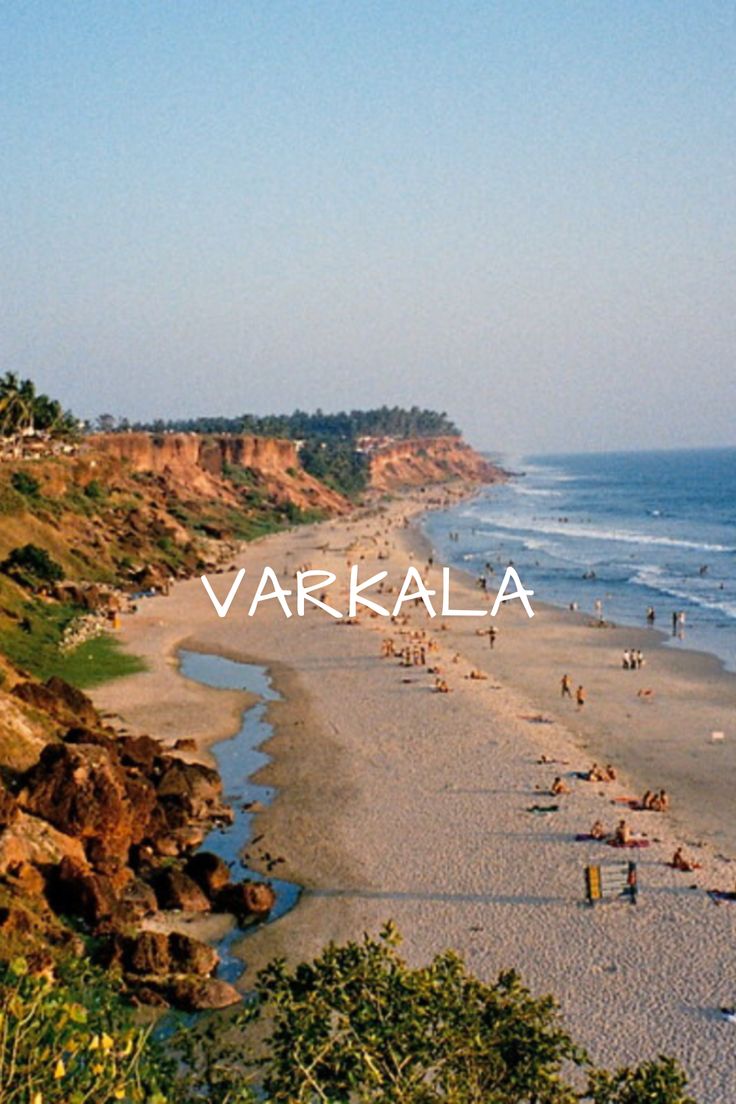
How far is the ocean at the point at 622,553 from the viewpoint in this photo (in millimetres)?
66250

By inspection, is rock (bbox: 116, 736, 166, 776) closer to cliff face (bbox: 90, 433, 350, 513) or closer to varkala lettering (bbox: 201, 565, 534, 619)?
varkala lettering (bbox: 201, 565, 534, 619)

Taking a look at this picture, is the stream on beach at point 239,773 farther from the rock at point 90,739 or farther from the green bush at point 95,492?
the green bush at point 95,492

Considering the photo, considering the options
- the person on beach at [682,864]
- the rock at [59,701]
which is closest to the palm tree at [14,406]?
the rock at [59,701]

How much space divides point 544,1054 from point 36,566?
5325 cm

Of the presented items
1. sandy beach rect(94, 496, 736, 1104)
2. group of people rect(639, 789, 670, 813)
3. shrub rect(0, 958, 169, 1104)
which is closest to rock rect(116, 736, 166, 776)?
sandy beach rect(94, 496, 736, 1104)

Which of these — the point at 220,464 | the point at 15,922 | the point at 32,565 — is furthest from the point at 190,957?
the point at 220,464

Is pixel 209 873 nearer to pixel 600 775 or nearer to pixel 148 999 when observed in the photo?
pixel 148 999

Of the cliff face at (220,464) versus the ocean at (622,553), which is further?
the cliff face at (220,464)

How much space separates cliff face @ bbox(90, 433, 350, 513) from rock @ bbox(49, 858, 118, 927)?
91.4 meters

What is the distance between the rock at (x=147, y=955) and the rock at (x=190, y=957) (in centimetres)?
16

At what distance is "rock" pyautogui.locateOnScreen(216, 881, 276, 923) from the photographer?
2455 cm

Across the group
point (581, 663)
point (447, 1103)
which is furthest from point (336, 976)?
point (581, 663)

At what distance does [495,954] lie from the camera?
2222 centimetres

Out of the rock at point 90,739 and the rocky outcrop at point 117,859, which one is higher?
the rock at point 90,739
